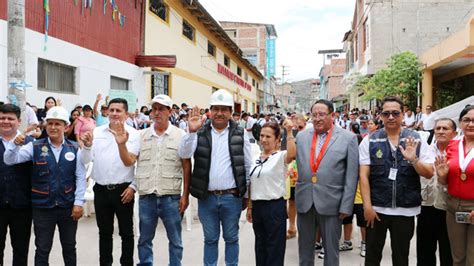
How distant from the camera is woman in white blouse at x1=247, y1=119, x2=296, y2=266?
4.08 meters

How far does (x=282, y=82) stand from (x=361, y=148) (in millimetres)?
82850

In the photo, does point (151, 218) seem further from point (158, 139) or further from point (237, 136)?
point (237, 136)

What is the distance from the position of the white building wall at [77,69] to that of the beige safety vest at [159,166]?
5656mm

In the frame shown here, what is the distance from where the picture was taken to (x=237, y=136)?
416cm

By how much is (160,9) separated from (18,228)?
14272 millimetres

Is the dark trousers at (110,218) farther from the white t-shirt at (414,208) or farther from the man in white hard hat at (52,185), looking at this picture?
the white t-shirt at (414,208)

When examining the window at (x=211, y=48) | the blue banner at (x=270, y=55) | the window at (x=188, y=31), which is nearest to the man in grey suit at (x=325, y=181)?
the window at (x=188, y=31)

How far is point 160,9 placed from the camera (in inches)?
669

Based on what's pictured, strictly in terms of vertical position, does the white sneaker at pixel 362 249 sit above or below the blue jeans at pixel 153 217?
below

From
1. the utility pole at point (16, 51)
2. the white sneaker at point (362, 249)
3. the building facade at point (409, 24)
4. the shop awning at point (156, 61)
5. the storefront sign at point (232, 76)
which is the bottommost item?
the white sneaker at point (362, 249)

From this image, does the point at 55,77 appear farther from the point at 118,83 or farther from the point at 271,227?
the point at 271,227

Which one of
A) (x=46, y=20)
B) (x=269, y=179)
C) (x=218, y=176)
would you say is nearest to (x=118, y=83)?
(x=46, y=20)

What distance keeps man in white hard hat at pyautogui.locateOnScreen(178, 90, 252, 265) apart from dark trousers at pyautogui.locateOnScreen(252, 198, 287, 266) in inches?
8.2

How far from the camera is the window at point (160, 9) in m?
16.4
